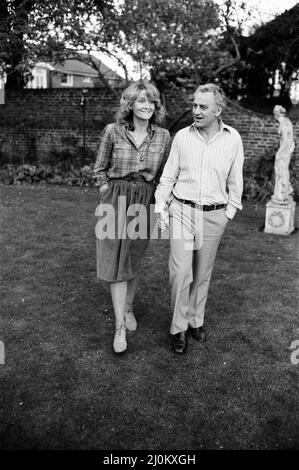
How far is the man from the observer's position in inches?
125

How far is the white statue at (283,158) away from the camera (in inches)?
291

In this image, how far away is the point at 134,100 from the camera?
3234mm

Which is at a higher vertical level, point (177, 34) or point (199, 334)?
point (177, 34)

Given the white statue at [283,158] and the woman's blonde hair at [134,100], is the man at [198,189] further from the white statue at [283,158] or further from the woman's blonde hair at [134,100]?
the white statue at [283,158]

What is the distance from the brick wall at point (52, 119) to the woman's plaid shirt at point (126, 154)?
8.74m

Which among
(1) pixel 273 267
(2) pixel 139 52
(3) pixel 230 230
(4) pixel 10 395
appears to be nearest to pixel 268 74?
(2) pixel 139 52

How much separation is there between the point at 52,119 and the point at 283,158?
8.82m

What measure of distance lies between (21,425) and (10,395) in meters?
0.32

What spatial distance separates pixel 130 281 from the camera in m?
3.81

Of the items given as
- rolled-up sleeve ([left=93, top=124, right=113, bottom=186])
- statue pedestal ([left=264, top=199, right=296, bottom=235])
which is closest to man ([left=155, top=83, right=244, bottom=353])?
rolled-up sleeve ([left=93, top=124, right=113, bottom=186])

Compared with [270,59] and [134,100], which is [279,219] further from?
[270,59]

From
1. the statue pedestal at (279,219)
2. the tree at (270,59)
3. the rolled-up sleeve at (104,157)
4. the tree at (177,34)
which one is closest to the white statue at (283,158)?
the statue pedestal at (279,219)

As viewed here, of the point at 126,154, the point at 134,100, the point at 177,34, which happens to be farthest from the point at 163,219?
the point at 177,34

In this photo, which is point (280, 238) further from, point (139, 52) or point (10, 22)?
point (10, 22)
